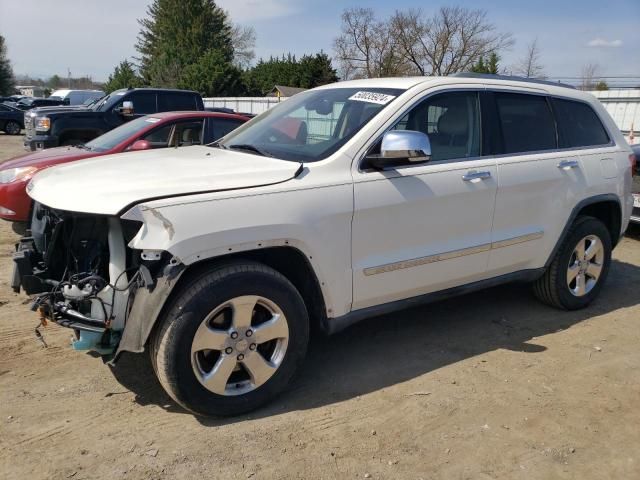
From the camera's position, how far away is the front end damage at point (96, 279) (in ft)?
9.15

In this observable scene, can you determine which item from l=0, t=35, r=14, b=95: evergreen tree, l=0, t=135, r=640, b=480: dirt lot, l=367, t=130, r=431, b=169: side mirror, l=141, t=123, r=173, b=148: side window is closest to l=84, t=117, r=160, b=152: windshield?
l=141, t=123, r=173, b=148: side window

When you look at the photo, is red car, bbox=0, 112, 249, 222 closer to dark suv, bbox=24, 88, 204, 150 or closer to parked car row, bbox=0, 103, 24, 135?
dark suv, bbox=24, 88, 204, 150

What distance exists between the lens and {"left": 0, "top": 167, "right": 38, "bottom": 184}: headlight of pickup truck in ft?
19.5

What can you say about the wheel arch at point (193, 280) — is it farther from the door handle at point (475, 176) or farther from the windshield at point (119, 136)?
the windshield at point (119, 136)

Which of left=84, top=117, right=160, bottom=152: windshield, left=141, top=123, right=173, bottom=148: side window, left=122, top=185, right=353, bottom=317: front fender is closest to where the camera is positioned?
left=122, top=185, right=353, bottom=317: front fender

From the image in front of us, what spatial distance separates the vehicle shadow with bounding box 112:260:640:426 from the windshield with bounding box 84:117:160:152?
13.7 ft

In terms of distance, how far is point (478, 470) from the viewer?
2750 mm

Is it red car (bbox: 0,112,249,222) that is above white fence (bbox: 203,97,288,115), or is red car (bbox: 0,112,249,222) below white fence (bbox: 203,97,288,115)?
below

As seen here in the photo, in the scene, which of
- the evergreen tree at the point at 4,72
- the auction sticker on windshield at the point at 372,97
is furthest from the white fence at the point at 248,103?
the evergreen tree at the point at 4,72

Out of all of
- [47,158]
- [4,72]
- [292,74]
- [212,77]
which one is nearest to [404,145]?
[47,158]

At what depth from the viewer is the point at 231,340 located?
2.96 m

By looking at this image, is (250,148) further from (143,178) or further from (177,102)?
(177,102)

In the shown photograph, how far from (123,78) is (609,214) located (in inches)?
2014

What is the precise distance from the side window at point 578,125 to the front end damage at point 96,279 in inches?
133
